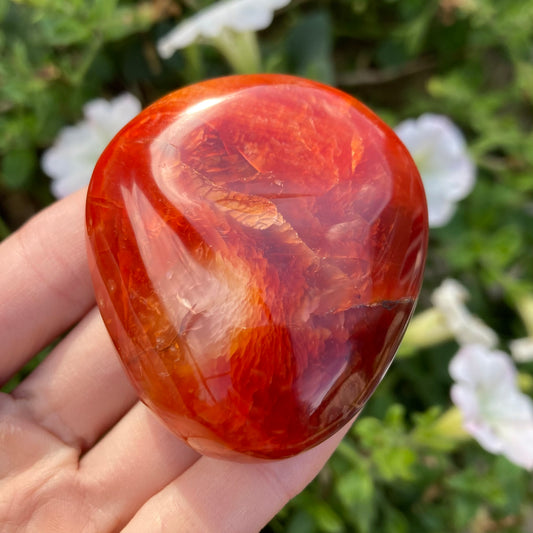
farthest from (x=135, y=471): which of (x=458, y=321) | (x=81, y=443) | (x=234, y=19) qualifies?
(x=234, y=19)

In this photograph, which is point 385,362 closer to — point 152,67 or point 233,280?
point 233,280

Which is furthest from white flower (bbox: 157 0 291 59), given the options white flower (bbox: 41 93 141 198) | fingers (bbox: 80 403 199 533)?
fingers (bbox: 80 403 199 533)

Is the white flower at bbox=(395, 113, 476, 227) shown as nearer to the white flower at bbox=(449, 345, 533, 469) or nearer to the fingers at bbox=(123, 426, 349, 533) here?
the white flower at bbox=(449, 345, 533, 469)

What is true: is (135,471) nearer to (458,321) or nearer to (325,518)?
(325,518)

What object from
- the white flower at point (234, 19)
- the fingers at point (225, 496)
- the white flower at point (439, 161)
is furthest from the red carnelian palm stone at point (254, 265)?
the white flower at point (439, 161)

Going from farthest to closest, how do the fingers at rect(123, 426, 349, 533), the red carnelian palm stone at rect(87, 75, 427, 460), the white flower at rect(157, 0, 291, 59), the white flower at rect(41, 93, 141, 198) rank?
the white flower at rect(41, 93, 141, 198) < the white flower at rect(157, 0, 291, 59) < the fingers at rect(123, 426, 349, 533) < the red carnelian palm stone at rect(87, 75, 427, 460)

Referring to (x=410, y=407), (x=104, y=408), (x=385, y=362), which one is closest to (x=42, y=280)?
(x=104, y=408)

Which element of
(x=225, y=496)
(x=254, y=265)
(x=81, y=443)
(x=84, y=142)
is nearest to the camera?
(x=254, y=265)
